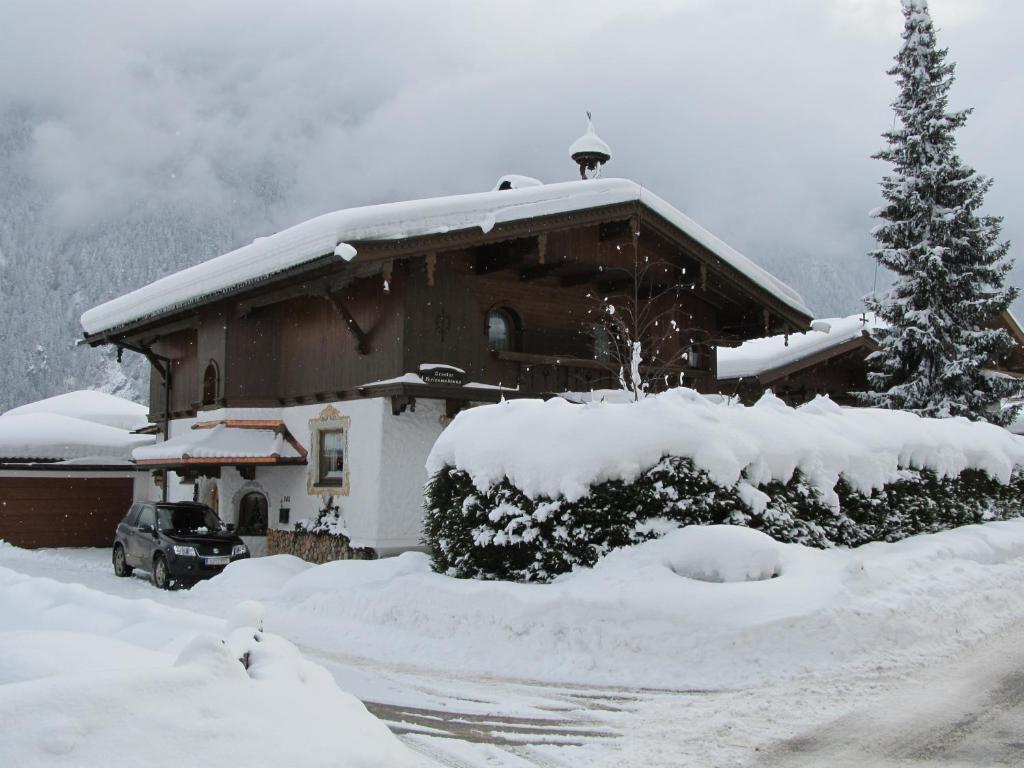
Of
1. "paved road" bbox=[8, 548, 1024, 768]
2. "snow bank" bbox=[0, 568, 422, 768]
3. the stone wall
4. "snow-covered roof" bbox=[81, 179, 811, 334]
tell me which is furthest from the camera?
the stone wall

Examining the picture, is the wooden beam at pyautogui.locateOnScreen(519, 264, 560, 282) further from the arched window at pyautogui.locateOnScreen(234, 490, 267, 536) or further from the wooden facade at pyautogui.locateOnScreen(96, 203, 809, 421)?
the arched window at pyautogui.locateOnScreen(234, 490, 267, 536)

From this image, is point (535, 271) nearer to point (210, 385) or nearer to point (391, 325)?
point (391, 325)

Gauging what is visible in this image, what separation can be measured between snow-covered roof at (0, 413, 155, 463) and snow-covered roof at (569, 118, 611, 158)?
15.2 meters

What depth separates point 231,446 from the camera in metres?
18.5

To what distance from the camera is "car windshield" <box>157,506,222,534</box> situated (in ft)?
56.6

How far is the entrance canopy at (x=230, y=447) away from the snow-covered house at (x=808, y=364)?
38.4ft

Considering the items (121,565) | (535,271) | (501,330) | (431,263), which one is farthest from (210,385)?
(535,271)

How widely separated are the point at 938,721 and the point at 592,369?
13.3 m

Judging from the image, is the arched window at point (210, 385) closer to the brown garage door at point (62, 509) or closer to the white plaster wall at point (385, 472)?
the white plaster wall at point (385, 472)

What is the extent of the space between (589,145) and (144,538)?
13.1 m

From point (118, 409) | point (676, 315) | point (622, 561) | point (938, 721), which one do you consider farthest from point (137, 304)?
point (938, 721)

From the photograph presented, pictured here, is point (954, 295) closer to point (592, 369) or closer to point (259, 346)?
point (592, 369)

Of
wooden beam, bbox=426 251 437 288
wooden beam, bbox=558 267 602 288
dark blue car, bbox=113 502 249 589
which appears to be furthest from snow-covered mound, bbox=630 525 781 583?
wooden beam, bbox=558 267 602 288

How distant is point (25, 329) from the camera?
3792 inches
